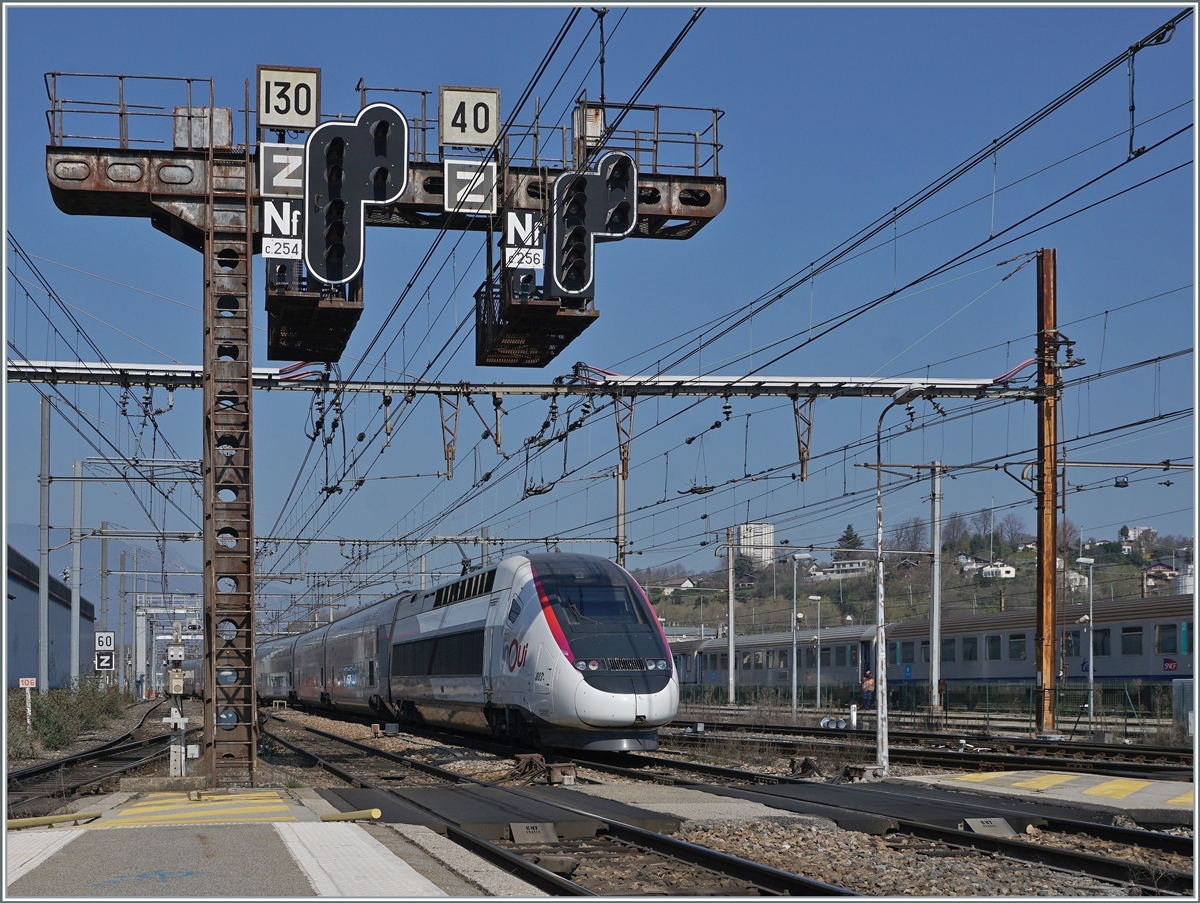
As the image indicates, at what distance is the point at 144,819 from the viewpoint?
1401cm

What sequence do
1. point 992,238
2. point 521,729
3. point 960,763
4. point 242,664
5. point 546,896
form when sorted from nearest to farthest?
point 546,896
point 992,238
point 242,664
point 960,763
point 521,729

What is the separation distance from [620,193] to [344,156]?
4.24 metres

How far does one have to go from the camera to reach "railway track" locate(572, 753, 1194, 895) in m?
11.0

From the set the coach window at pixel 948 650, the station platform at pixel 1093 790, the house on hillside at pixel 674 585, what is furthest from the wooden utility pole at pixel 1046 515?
the house on hillside at pixel 674 585

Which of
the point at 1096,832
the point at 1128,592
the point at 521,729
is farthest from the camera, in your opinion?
the point at 1128,592

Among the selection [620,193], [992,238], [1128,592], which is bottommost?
[1128,592]

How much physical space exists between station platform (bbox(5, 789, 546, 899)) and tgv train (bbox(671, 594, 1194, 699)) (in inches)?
977

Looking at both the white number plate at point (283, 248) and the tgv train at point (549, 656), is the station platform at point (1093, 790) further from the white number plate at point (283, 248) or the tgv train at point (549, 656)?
the white number plate at point (283, 248)

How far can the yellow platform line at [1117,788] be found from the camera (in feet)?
56.0

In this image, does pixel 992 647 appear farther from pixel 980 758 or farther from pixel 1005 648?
pixel 980 758

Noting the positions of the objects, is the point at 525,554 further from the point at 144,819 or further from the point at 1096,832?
the point at 1096,832

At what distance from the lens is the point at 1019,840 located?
40.7 ft

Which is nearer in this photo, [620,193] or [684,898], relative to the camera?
[684,898]


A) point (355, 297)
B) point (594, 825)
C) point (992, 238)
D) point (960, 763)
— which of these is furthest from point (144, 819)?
point (960, 763)
